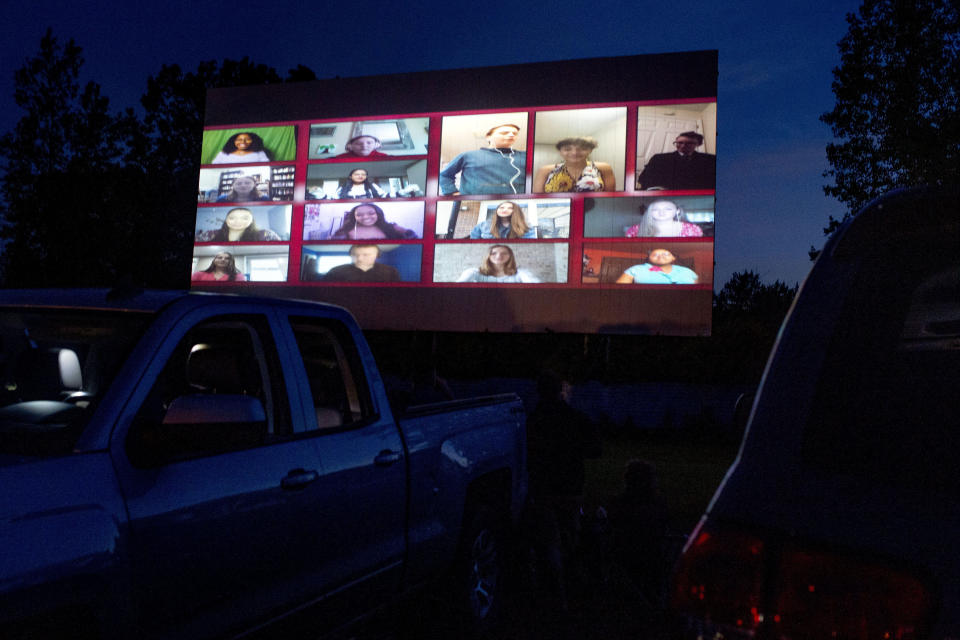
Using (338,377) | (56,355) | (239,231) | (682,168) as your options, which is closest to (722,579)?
(56,355)

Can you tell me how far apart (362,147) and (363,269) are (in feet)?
10.5

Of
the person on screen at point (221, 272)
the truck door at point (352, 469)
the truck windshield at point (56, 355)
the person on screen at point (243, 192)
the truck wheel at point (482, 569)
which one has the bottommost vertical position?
the truck wheel at point (482, 569)

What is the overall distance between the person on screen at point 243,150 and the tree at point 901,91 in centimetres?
1762

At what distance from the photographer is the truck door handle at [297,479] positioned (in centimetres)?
320

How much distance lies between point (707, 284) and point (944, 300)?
16.5 m

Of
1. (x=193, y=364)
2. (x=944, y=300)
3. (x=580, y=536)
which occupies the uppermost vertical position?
(x=944, y=300)

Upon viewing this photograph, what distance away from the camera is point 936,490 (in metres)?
1.44

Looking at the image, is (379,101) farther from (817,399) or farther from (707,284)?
(817,399)

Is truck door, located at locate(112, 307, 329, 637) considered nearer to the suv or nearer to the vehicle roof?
the vehicle roof

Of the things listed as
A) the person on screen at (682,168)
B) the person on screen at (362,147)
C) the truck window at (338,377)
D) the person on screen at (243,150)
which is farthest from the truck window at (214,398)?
the person on screen at (243,150)

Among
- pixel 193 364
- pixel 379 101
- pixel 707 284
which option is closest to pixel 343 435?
pixel 193 364

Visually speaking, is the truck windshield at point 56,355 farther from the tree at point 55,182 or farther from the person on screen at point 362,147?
the tree at point 55,182

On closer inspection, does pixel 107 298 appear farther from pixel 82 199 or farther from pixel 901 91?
pixel 82 199

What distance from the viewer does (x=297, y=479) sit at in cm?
326
